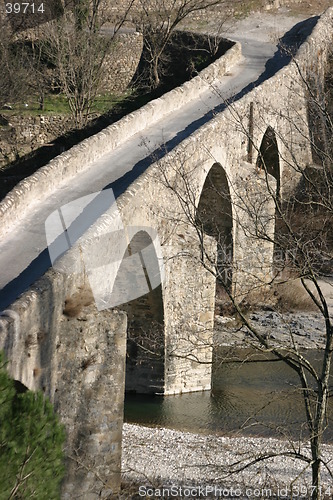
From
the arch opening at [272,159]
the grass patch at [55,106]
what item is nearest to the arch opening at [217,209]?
the arch opening at [272,159]

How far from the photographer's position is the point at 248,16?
28.7 metres

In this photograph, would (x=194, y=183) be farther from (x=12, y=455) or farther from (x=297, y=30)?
(x=297, y=30)

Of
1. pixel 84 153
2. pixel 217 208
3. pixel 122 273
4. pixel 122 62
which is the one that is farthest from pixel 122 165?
pixel 122 62

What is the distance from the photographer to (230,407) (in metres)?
14.6

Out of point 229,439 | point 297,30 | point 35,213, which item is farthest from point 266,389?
point 297,30

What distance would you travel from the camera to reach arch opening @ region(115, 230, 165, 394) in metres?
13.3

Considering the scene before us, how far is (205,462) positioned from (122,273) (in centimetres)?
293

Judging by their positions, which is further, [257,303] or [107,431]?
[257,303]

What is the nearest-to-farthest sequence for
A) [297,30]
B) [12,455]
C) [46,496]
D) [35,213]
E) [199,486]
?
[12,455], [46,496], [199,486], [35,213], [297,30]

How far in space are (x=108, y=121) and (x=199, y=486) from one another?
1346cm

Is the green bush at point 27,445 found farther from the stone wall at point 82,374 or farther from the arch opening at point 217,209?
the arch opening at point 217,209

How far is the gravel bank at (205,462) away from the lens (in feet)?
36.0

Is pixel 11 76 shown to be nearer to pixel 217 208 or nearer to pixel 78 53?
pixel 78 53

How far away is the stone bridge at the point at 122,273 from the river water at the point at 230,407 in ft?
0.96
